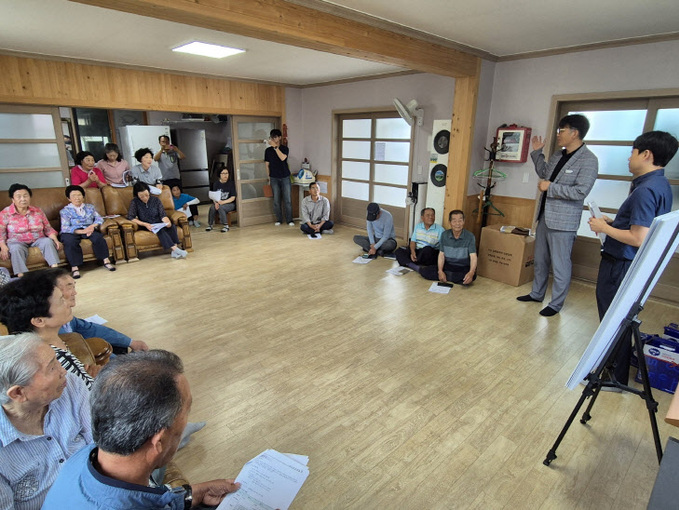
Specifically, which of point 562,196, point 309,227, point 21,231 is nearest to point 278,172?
point 309,227

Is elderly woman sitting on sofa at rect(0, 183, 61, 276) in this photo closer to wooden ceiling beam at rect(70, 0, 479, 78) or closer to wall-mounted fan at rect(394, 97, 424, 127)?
wooden ceiling beam at rect(70, 0, 479, 78)

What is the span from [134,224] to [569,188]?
198 inches

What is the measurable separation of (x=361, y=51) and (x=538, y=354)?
113 inches

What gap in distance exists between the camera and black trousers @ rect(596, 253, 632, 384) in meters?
2.43

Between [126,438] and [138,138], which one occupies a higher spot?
[138,138]

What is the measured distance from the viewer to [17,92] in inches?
186

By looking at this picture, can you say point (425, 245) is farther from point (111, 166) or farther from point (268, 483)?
point (111, 166)

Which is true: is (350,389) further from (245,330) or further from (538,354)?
(538,354)

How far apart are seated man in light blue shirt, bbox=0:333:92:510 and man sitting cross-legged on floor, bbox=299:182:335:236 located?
523 centimetres

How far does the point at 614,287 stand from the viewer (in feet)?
8.29

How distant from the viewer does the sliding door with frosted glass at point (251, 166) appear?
22.7 ft

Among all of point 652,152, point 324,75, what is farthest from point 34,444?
point 324,75

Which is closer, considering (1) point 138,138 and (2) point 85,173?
(2) point 85,173

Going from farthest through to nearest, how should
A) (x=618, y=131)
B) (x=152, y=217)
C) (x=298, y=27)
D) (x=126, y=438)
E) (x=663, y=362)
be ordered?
(x=152, y=217) < (x=618, y=131) < (x=298, y=27) < (x=663, y=362) < (x=126, y=438)
